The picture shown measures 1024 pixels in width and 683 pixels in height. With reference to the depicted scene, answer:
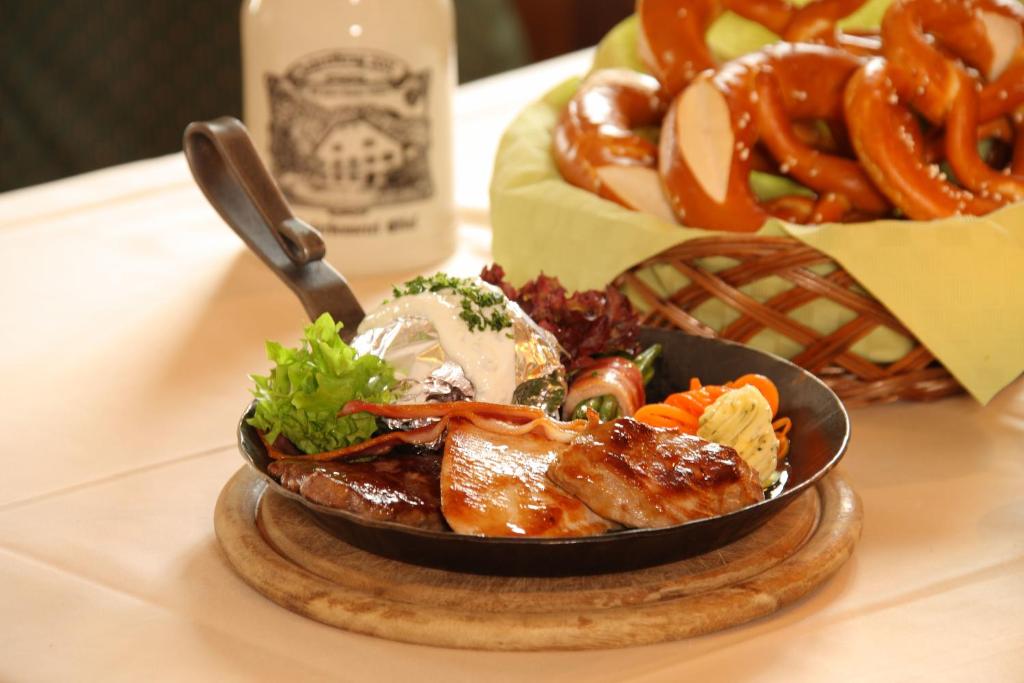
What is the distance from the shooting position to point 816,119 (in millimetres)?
1528

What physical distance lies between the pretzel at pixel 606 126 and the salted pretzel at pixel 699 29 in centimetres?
4

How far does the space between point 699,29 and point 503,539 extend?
94 centimetres

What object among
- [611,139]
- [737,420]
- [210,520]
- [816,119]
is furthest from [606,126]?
[210,520]

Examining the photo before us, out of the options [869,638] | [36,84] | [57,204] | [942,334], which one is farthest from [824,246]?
[36,84]

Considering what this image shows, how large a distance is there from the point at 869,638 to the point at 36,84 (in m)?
2.98

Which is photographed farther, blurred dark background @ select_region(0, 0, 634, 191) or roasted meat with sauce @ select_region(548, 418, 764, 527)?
blurred dark background @ select_region(0, 0, 634, 191)

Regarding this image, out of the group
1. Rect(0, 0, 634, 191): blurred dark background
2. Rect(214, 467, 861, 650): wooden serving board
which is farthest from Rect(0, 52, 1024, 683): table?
Rect(0, 0, 634, 191): blurred dark background

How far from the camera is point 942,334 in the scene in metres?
1.21

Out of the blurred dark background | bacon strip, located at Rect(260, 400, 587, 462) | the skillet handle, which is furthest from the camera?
the blurred dark background

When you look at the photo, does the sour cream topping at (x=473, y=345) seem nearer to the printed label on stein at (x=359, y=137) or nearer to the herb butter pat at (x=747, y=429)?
the herb butter pat at (x=747, y=429)

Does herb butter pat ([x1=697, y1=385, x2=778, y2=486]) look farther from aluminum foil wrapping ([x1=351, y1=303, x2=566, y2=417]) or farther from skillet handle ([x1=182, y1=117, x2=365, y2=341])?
skillet handle ([x1=182, y1=117, x2=365, y2=341])

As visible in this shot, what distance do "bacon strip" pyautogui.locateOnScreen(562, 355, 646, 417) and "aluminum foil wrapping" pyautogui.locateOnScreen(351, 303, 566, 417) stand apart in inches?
0.8

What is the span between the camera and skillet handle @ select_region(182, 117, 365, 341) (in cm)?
116

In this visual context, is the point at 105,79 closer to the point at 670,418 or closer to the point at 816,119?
the point at 816,119
